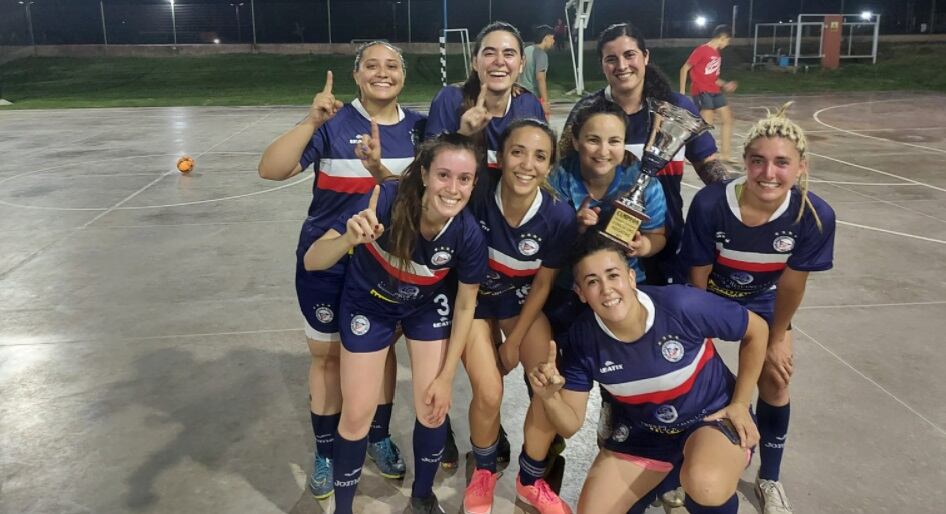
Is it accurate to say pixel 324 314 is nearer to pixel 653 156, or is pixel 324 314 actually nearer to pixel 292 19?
pixel 653 156

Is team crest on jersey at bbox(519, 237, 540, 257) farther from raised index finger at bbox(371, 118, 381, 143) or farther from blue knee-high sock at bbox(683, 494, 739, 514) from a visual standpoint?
blue knee-high sock at bbox(683, 494, 739, 514)

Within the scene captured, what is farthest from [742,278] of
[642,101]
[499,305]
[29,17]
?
[29,17]

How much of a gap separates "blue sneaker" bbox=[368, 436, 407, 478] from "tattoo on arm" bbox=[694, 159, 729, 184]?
75.2 inches

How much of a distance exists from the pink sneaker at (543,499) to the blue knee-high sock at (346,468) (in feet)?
2.33

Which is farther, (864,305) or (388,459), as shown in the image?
(864,305)

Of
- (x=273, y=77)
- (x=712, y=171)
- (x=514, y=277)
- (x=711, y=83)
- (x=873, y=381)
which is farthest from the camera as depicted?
(x=273, y=77)

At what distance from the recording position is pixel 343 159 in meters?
3.20

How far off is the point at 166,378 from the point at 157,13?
101 ft

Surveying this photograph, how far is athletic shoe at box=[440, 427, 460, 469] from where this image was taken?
11.7ft

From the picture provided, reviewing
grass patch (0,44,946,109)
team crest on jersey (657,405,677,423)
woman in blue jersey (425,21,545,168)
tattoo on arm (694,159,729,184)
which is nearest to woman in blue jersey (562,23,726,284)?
tattoo on arm (694,159,729,184)

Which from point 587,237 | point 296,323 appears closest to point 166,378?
point 296,323

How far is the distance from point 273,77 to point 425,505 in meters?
25.5

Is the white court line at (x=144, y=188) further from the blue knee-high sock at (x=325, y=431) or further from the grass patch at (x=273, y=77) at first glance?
the grass patch at (x=273, y=77)

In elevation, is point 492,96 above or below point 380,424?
above
